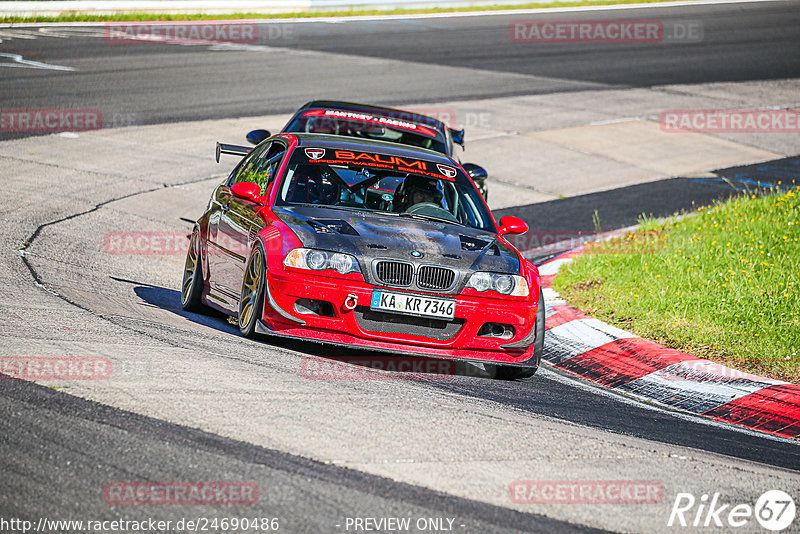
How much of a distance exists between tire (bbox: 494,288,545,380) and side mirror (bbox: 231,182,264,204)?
2177mm

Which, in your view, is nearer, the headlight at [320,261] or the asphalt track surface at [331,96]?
the asphalt track surface at [331,96]

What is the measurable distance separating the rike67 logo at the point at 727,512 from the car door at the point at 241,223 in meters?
3.75

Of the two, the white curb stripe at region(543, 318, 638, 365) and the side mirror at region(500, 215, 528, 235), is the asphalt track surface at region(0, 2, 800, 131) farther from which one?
the side mirror at region(500, 215, 528, 235)

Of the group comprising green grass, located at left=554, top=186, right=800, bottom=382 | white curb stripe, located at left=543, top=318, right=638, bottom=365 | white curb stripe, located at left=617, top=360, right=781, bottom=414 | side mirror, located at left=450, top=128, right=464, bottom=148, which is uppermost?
side mirror, located at left=450, top=128, right=464, bottom=148

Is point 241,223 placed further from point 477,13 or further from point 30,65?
point 477,13

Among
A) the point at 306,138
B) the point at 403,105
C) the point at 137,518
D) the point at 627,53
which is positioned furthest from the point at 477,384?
the point at 627,53

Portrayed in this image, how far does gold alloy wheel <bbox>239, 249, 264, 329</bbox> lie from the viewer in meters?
6.86

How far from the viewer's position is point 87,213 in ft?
37.8

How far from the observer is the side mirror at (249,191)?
7.62m

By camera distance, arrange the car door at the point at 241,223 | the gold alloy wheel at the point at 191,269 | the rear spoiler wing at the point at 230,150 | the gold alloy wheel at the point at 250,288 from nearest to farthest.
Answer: the gold alloy wheel at the point at 250,288 < the car door at the point at 241,223 < the gold alloy wheel at the point at 191,269 < the rear spoiler wing at the point at 230,150

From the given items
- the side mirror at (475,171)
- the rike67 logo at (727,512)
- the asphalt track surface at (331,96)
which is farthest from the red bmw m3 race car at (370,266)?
the side mirror at (475,171)

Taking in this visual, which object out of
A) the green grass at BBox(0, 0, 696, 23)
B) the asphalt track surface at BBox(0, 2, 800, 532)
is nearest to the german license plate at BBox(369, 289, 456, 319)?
the asphalt track surface at BBox(0, 2, 800, 532)

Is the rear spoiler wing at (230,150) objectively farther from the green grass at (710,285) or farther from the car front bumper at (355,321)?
the car front bumper at (355,321)

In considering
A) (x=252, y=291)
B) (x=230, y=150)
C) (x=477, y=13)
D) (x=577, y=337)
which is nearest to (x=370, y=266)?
(x=252, y=291)
